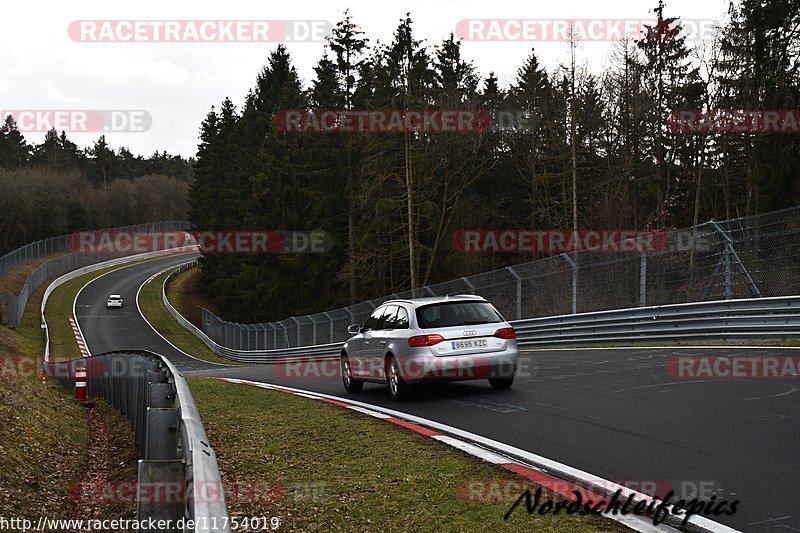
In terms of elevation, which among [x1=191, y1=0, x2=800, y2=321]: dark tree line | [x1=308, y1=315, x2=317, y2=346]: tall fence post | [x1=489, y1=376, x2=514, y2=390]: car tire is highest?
[x1=191, y1=0, x2=800, y2=321]: dark tree line

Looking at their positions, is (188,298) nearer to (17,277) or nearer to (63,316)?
(17,277)

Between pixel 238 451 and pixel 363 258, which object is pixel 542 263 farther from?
pixel 363 258

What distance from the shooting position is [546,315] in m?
22.0

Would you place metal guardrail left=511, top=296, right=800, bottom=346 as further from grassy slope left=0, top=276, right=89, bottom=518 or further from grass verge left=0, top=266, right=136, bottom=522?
grassy slope left=0, top=276, right=89, bottom=518

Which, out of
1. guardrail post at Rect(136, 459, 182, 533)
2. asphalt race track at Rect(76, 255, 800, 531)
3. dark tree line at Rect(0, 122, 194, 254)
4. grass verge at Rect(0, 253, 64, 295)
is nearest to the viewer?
guardrail post at Rect(136, 459, 182, 533)

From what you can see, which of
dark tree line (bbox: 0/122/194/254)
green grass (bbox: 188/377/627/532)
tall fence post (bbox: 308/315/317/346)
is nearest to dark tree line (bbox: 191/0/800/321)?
tall fence post (bbox: 308/315/317/346)

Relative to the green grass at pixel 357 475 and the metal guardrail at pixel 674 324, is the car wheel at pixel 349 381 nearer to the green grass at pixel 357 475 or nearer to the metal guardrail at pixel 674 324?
the green grass at pixel 357 475

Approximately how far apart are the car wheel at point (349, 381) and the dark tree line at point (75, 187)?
8846cm

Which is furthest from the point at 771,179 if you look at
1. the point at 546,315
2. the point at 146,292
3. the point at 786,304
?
the point at 146,292

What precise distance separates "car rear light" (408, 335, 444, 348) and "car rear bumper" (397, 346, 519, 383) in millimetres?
142

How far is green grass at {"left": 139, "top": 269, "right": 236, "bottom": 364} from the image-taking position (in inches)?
2249

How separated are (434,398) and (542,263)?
968 centimetres

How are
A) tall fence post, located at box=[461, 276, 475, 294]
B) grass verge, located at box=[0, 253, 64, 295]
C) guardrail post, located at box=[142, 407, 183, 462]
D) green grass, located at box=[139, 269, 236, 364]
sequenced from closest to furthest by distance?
guardrail post, located at box=[142, 407, 183, 462] < tall fence post, located at box=[461, 276, 475, 294] < green grass, located at box=[139, 269, 236, 364] < grass verge, located at box=[0, 253, 64, 295]

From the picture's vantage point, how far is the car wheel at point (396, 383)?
12102 mm
